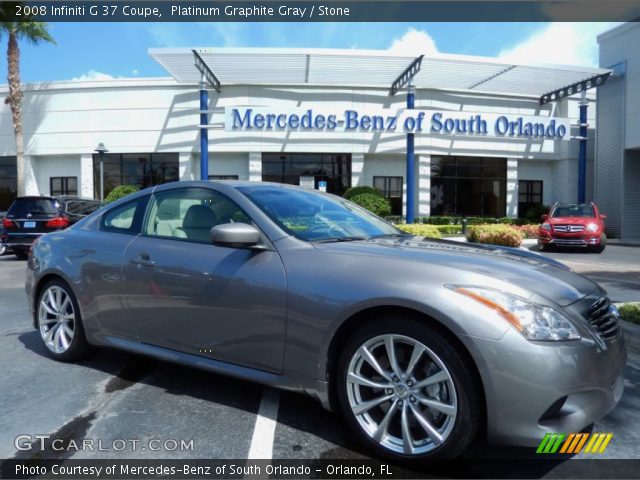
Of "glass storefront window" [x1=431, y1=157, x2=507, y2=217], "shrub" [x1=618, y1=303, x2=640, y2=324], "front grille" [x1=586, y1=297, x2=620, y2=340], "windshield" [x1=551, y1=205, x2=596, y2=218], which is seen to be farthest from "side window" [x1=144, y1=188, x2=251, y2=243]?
"glass storefront window" [x1=431, y1=157, x2=507, y2=217]

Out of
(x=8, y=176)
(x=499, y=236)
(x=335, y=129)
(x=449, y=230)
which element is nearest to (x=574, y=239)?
(x=499, y=236)

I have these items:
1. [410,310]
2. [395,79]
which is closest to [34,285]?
[410,310]

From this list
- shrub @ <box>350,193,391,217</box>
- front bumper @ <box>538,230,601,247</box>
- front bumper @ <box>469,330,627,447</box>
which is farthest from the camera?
shrub @ <box>350,193,391,217</box>

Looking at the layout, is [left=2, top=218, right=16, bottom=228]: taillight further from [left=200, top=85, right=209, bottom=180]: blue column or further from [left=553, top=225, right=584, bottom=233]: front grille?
[left=553, top=225, right=584, bottom=233]: front grille

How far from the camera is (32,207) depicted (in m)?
12.3

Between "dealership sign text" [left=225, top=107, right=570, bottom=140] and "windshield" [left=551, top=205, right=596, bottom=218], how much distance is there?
293 inches

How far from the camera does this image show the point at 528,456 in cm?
257

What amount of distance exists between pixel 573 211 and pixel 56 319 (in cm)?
1600

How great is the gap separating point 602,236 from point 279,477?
1583 cm

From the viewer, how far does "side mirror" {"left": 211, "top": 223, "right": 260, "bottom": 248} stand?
2879mm

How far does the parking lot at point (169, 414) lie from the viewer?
2635 mm

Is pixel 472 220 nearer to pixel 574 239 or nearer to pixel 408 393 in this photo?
pixel 574 239

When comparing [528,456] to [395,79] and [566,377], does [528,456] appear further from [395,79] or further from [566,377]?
[395,79]

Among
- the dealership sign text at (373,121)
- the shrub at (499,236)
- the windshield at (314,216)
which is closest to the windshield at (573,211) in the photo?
the shrub at (499,236)
